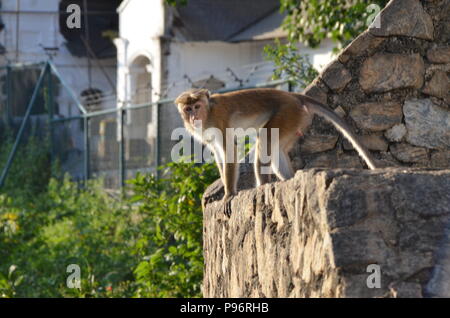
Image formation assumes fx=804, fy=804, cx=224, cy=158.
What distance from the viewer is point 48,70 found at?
54.8ft

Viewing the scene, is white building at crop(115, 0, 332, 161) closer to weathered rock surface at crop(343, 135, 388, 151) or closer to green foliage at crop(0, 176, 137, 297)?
green foliage at crop(0, 176, 137, 297)

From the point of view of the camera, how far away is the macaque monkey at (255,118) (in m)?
5.61

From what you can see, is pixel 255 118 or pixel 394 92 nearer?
pixel 255 118

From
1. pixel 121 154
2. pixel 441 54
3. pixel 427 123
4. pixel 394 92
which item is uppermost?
pixel 121 154

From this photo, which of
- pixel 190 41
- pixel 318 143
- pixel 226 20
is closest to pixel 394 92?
pixel 318 143

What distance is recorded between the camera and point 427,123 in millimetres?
6527

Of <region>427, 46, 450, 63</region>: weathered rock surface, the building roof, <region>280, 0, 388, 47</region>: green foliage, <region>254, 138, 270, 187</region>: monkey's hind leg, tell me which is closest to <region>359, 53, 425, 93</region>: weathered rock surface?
<region>427, 46, 450, 63</region>: weathered rock surface

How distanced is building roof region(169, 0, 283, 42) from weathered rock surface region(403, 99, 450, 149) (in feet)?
45.2

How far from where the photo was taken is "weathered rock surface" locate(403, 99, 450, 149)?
6527 mm

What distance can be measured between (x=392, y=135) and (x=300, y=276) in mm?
3233

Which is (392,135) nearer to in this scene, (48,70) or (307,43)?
(307,43)

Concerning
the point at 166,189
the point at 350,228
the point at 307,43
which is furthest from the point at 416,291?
the point at 307,43

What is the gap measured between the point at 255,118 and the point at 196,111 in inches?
16.5

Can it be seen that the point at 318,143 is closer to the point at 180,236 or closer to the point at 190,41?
the point at 180,236
